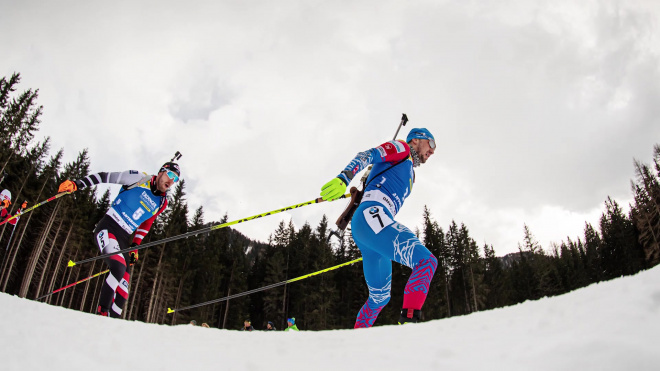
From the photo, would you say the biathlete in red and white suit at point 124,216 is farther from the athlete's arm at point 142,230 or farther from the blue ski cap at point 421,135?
the blue ski cap at point 421,135

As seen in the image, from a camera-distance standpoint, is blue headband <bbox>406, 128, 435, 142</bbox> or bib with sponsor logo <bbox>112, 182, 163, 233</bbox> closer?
blue headband <bbox>406, 128, 435, 142</bbox>

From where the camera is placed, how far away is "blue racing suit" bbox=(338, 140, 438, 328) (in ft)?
11.0

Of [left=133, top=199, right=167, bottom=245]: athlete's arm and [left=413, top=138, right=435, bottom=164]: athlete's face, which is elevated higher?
[left=413, top=138, right=435, bottom=164]: athlete's face

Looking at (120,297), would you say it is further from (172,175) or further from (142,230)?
(172,175)

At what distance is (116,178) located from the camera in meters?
6.14

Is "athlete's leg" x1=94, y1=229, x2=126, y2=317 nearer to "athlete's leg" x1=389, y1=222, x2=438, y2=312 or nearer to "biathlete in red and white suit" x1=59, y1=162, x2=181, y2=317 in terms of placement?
"biathlete in red and white suit" x1=59, y1=162, x2=181, y2=317

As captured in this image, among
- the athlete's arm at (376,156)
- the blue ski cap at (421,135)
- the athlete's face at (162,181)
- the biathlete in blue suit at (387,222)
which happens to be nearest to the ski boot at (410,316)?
the biathlete in blue suit at (387,222)

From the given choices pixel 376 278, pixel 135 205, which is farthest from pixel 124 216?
pixel 376 278

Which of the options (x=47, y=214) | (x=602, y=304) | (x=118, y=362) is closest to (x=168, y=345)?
(x=118, y=362)

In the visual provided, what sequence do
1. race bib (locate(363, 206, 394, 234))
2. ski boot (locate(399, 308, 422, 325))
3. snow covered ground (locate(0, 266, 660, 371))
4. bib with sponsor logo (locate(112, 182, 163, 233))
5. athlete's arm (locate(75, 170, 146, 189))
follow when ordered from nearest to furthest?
1. snow covered ground (locate(0, 266, 660, 371))
2. ski boot (locate(399, 308, 422, 325))
3. race bib (locate(363, 206, 394, 234))
4. bib with sponsor logo (locate(112, 182, 163, 233))
5. athlete's arm (locate(75, 170, 146, 189))

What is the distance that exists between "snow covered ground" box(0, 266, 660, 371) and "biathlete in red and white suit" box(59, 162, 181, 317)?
3873 millimetres

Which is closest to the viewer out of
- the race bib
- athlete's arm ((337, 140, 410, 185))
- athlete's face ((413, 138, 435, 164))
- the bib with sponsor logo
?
the race bib

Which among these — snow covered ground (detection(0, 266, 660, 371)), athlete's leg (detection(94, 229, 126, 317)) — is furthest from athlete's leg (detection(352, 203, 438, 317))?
athlete's leg (detection(94, 229, 126, 317))

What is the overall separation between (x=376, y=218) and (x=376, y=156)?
2.68ft
